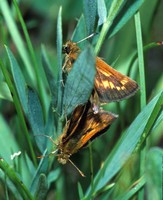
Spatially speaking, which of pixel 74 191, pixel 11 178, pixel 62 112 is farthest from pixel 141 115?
pixel 74 191

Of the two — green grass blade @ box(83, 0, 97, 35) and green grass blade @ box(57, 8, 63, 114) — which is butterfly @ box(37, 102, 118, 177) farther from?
green grass blade @ box(83, 0, 97, 35)

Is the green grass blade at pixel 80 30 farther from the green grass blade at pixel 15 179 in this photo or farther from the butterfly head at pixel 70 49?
the green grass blade at pixel 15 179

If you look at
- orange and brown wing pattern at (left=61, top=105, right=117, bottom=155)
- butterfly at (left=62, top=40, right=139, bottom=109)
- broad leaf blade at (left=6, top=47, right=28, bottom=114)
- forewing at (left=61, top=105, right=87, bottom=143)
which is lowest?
orange and brown wing pattern at (left=61, top=105, right=117, bottom=155)

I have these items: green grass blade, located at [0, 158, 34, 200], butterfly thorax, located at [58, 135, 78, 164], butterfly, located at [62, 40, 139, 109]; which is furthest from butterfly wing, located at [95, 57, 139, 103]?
green grass blade, located at [0, 158, 34, 200]

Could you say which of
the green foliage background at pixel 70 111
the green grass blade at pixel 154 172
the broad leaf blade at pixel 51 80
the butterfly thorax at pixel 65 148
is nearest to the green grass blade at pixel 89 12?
the green foliage background at pixel 70 111

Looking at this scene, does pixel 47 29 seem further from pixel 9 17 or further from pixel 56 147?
pixel 56 147

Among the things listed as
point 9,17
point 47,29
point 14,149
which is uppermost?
point 9,17

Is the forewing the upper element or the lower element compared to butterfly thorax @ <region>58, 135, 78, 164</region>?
upper
